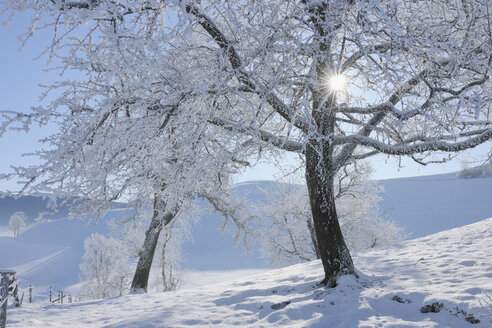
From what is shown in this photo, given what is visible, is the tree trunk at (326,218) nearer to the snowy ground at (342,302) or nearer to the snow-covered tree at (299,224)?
the snowy ground at (342,302)

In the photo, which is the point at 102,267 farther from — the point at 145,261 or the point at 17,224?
the point at 17,224

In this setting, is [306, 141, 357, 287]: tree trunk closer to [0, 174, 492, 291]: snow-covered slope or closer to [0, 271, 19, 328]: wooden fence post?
[0, 271, 19, 328]: wooden fence post

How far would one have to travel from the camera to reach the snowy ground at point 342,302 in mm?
4945

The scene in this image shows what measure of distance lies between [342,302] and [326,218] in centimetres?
180

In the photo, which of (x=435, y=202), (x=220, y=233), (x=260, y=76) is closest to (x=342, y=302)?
(x=260, y=76)

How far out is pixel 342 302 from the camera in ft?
18.9

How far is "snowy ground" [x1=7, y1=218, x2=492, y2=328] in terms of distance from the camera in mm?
4945

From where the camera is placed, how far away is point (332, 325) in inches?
193

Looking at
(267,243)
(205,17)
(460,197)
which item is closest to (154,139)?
(205,17)

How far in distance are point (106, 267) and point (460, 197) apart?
238 feet

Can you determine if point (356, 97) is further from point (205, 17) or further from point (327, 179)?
point (205, 17)

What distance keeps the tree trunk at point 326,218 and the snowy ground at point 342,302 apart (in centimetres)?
35

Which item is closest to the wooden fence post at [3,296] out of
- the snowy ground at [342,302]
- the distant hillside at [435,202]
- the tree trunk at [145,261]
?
the snowy ground at [342,302]

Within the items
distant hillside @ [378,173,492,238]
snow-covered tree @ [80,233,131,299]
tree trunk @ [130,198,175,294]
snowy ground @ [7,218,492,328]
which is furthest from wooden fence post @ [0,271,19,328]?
distant hillside @ [378,173,492,238]
